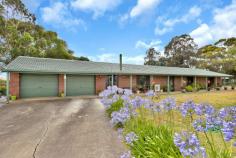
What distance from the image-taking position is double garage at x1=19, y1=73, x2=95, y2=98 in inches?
670

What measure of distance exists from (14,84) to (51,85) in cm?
328

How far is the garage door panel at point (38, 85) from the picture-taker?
55.6ft

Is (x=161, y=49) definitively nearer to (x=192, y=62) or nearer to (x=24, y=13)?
(x=192, y=62)

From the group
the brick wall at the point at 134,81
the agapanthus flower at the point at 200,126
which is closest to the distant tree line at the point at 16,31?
the brick wall at the point at 134,81

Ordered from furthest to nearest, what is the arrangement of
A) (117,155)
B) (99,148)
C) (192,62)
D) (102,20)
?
(192,62) → (102,20) → (99,148) → (117,155)

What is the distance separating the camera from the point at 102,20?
22.1 m

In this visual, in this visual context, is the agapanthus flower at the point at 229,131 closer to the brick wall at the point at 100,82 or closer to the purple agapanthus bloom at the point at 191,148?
the purple agapanthus bloom at the point at 191,148

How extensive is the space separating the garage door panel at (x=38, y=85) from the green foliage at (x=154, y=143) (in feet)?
48.7

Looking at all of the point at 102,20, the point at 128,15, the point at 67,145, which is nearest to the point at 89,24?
the point at 102,20

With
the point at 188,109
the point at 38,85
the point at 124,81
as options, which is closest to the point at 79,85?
the point at 38,85

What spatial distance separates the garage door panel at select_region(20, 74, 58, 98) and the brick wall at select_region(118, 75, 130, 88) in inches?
293

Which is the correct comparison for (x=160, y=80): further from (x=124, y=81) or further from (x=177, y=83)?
(x=124, y=81)

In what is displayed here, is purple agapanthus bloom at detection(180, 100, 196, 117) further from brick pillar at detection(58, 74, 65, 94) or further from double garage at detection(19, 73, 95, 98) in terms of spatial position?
brick pillar at detection(58, 74, 65, 94)

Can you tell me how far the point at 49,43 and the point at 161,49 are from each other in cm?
3403
